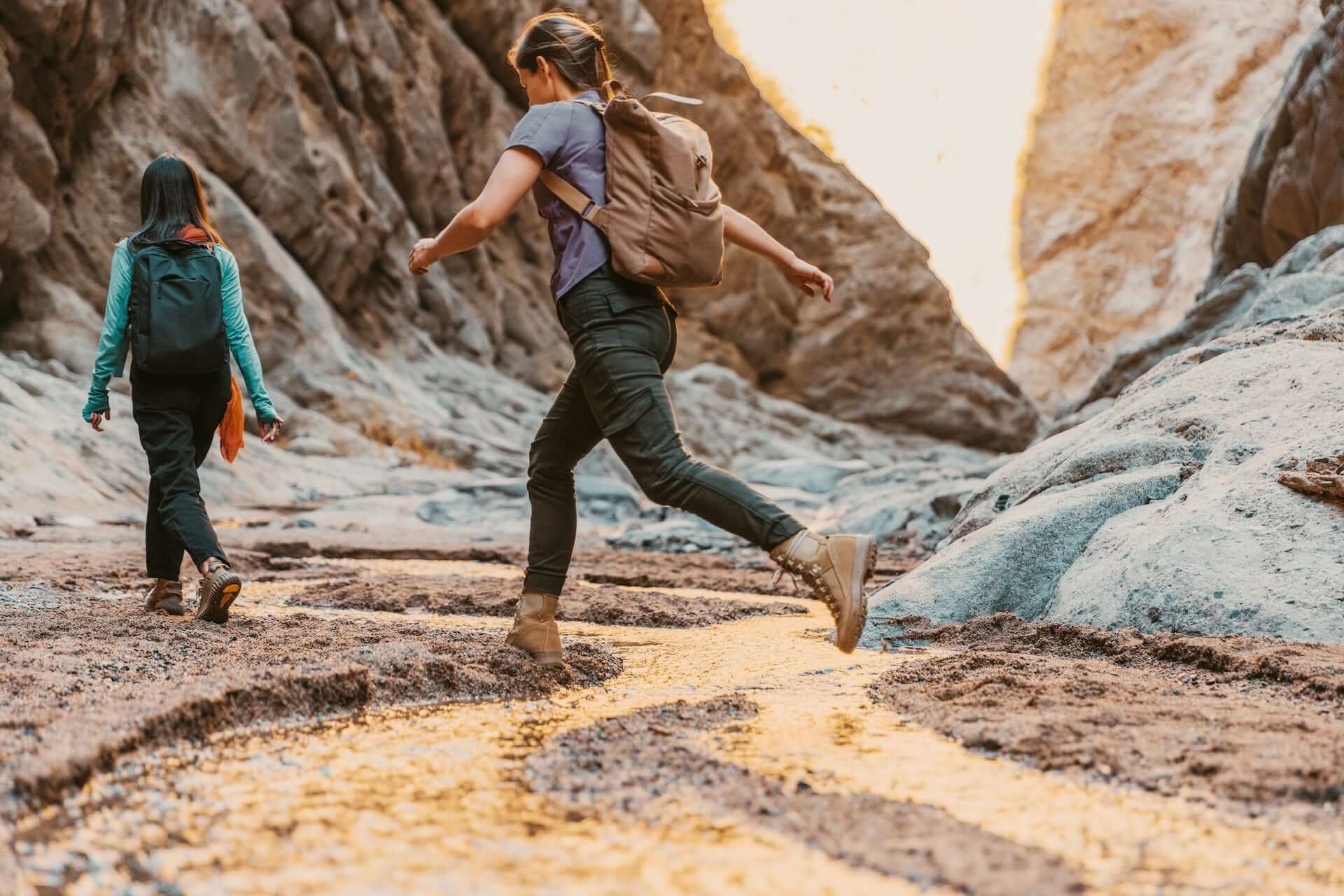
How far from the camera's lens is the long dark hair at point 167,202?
3619 millimetres

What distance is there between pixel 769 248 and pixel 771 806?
67.4 inches

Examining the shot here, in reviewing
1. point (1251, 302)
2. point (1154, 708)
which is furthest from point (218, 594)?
point (1251, 302)

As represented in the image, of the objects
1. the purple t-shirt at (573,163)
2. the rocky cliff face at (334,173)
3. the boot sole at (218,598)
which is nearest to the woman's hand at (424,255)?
the purple t-shirt at (573,163)

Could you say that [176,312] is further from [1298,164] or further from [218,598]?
[1298,164]

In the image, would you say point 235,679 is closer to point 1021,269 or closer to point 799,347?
point 799,347

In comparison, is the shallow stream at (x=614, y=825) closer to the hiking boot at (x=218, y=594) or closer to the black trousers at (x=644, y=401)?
the black trousers at (x=644, y=401)

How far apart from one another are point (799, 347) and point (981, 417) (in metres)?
5.39

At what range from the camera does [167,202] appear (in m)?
3.66

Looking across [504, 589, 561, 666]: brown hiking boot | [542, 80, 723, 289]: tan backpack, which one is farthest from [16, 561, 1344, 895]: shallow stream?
[542, 80, 723, 289]: tan backpack

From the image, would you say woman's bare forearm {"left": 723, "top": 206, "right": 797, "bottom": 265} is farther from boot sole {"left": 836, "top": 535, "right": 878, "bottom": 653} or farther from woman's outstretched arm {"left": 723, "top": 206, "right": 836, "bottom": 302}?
boot sole {"left": 836, "top": 535, "right": 878, "bottom": 653}

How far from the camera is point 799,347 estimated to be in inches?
1204

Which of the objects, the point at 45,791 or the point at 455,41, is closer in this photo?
the point at 45,791

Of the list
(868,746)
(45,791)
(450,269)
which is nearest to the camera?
(45,791)

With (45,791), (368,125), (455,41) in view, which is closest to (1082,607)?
(45,791)
